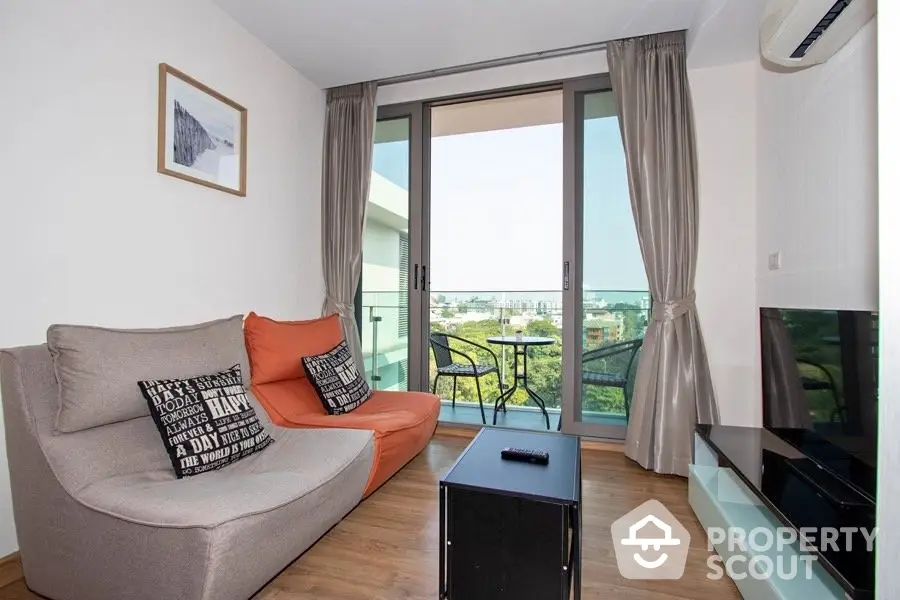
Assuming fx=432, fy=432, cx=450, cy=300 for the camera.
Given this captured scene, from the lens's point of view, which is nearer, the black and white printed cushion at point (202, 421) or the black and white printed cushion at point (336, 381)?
the black and white printed cushion at point (202, 421)

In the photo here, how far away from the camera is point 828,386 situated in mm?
1636

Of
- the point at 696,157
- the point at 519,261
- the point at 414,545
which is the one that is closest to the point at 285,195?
the point at 519,261

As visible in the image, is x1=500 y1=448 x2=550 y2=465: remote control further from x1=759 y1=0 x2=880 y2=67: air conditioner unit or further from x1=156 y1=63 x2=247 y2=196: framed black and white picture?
x1=156 y1=63 x2=247 y2=196: framed black and white picture

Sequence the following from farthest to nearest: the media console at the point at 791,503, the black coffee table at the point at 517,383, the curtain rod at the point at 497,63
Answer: the black coffee table at the point at 517,383
the curtain rod at the point at 497,63
the media console at the point at 791,503

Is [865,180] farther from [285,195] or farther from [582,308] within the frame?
[285,195]

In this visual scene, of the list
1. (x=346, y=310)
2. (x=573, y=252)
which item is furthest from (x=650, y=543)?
(x=346, y=310)

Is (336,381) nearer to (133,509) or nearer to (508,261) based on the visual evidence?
(133,509)

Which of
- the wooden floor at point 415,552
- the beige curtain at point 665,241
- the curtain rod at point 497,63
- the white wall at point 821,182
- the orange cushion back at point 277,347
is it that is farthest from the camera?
the curtain rod at point 497,63

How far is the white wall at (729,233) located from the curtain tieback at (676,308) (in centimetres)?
16

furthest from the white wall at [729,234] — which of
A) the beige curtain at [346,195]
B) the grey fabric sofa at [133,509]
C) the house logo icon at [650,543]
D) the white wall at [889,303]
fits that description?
the grey fabric sofa at [133,509]

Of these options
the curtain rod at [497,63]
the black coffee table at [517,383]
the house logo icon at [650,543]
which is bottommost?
the house logo icon at [650,543]

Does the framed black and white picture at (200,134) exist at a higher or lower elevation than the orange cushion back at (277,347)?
higher

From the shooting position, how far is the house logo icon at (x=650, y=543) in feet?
5.56

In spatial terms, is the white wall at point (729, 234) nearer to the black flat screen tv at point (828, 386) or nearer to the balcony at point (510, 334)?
the balcony at point (510, 334)
